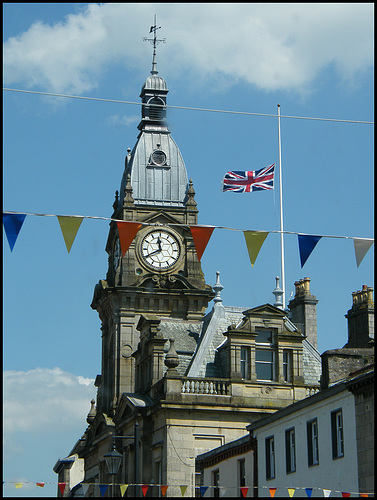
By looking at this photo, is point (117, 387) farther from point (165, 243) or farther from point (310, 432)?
point (310, 432)

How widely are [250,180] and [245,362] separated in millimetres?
8781

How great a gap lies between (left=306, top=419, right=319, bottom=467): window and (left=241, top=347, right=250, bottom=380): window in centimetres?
1354

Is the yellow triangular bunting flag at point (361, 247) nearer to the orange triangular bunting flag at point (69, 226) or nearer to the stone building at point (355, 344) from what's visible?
the orange triangular bunting flag at point (69, 226)

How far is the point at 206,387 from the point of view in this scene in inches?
1988

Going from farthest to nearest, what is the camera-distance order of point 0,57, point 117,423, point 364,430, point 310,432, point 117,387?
point 117,387 < point 117,423 < point 310,432 < point 364,430 < point 0,57

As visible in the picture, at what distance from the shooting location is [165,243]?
2422 inches

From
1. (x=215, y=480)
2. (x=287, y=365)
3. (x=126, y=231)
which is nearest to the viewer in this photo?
(x=126, y=231)

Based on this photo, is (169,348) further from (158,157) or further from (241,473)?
(158,157)

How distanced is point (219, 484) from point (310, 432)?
8.35 meters

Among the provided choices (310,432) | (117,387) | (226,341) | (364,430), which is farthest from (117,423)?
(364,430)

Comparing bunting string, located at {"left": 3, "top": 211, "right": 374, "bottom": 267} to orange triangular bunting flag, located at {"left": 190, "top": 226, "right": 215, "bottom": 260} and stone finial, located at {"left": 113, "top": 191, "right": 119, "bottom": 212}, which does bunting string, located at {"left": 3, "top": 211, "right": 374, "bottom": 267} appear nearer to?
orange triangular bunting flag, located at {"left": 190, "top": 226, "right": 215, "bottom": 260}

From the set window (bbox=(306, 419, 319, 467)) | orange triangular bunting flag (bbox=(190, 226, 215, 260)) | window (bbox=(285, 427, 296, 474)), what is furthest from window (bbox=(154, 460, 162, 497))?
orange triangular bunting flag (bbox=(190, 226, 215, 260))

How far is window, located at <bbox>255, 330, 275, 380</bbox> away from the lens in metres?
52.1

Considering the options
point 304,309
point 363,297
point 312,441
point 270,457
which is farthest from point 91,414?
point 312,441
